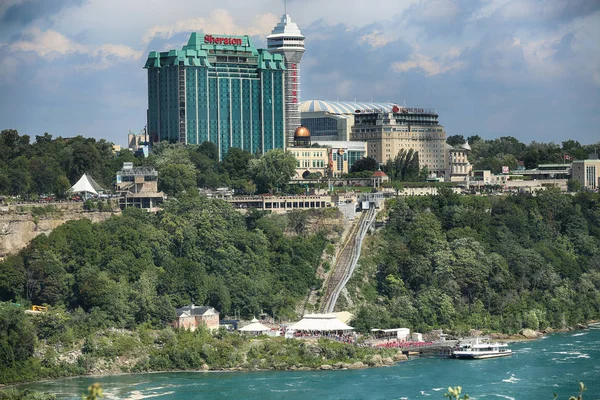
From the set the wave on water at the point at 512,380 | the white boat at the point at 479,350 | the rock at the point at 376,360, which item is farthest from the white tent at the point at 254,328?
the wave on water at the point at 512,380

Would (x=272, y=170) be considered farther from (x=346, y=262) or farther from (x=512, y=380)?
(x=512, y=380)

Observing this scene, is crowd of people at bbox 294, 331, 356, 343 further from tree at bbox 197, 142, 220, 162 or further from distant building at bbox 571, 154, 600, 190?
distant building at bbox 571, 154, 600, 190

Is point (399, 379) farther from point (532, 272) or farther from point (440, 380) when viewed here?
point (532, 272)

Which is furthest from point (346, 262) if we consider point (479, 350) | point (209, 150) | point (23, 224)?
point (209, 150)

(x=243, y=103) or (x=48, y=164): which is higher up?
(x=243, y=103)

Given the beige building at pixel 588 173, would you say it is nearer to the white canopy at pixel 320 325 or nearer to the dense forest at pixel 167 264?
the dense forest at pixel 167 264
